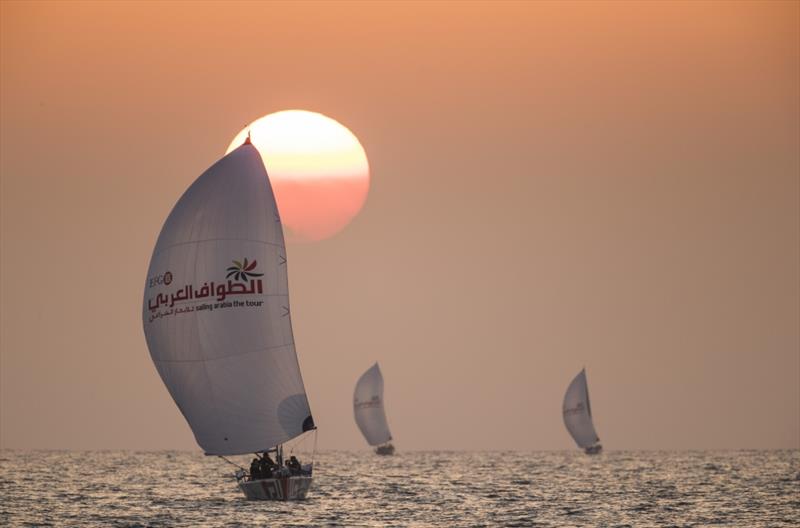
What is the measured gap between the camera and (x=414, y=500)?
75.1m

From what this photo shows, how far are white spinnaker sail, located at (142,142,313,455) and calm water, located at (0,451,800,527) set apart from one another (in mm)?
3923

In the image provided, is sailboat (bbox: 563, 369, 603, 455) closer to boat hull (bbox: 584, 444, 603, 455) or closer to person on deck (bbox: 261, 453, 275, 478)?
boat hull (bbox: 584, 444, 603, 455)

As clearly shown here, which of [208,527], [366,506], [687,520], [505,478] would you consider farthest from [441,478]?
[208,527]

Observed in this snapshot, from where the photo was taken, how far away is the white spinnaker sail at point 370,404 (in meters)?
162

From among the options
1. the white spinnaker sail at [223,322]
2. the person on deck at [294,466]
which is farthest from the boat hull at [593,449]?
the white spinnaker sail at [223,322]

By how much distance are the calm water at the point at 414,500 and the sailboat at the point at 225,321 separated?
3808mm

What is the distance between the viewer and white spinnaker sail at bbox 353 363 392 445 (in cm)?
16200

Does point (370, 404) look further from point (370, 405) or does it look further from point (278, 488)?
point (278, 488)

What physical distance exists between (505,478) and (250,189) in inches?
2059

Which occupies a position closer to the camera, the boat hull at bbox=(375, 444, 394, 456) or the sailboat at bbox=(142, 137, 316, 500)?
the sailboat at bbox=(142, 137, 316, 500)

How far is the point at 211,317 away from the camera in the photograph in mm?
60281

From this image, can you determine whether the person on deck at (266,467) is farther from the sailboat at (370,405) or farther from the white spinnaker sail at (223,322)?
the sailboat at (370,405)

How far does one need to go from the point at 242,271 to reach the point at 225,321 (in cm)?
216

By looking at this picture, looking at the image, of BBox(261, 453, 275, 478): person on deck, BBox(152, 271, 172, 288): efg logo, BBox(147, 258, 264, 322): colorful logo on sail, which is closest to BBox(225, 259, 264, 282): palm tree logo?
BBox(147, 258, 264, 322): colorful logo on sail
